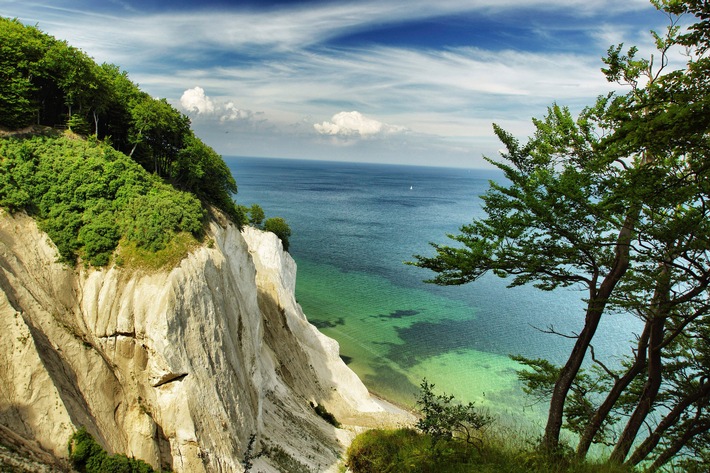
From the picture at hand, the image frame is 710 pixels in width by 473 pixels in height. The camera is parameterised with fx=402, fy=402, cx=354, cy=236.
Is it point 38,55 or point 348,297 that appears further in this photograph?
point 348,297

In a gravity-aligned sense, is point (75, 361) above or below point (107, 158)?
below

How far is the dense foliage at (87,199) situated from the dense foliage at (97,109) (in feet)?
7.89

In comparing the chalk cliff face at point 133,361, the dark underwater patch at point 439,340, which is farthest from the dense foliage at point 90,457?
the dark underwater patch at point 439,340

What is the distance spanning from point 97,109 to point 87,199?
704 centimetres

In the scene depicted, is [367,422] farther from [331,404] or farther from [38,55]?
[38,55]

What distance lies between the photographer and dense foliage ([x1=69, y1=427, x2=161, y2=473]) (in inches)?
482

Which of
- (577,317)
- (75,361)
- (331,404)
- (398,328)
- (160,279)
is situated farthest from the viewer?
(577,317)

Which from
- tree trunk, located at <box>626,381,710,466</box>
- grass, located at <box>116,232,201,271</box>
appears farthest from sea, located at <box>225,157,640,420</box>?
grass, located at <box>116,232,201,271</box>

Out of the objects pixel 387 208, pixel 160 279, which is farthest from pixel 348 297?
pixel 387 208

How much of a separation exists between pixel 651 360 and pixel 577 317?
1800 inches

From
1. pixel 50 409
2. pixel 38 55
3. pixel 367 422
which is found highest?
pixel 38 55

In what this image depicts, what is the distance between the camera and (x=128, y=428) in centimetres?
1508

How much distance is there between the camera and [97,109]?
2247 centimetres

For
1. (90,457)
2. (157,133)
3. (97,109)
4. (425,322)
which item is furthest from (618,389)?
(425,322)
